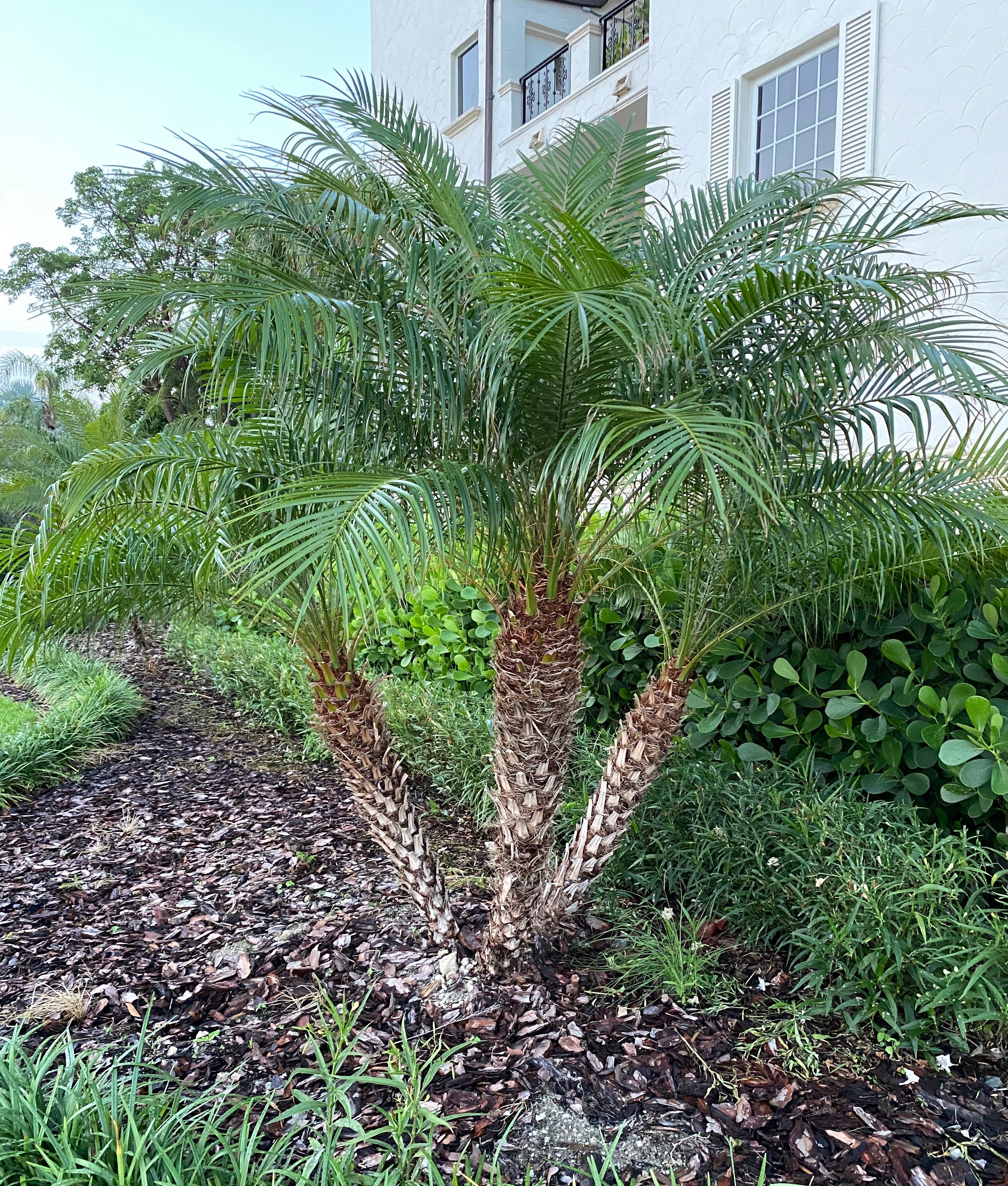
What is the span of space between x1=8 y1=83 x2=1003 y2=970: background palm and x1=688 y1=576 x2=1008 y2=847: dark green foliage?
293 mm

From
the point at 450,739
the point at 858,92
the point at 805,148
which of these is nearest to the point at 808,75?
the point at 805,148

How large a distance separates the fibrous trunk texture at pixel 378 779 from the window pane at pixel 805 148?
6.07 metres

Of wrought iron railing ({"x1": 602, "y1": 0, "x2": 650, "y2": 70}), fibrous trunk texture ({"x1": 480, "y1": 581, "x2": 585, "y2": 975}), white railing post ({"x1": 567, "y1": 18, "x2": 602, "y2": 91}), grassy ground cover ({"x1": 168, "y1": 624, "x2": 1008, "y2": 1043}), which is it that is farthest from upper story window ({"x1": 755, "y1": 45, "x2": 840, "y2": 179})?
fibrous trunk texture ({"x1": 480, "y1": 581, "x2": 585, "y2": 975})

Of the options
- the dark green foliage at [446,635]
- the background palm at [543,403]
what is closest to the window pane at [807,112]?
the background palm at [543,403]

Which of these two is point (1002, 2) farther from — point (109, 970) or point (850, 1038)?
point (109, 970)

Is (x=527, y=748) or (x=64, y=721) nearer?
(x=527, y=748)

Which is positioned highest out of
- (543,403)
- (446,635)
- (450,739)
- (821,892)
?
(543,403)

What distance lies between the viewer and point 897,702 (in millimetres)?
2795

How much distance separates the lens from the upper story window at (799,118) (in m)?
6.21

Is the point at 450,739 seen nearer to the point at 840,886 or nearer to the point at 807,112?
the point at 840,886

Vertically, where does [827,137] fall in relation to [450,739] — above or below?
above

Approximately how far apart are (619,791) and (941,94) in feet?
18.2

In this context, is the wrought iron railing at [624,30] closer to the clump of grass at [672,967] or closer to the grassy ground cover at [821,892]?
the grassy ground cover at [821,892]

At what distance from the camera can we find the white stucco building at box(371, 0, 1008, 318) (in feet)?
17.0
